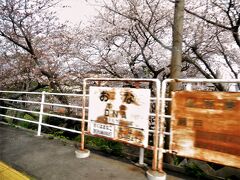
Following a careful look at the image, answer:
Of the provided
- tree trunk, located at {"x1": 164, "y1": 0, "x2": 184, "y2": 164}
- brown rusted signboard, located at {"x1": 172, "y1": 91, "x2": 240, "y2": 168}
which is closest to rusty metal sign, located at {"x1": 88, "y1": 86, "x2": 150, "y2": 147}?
brown rusted signboard, located at {"x1": 172, "y1": 91, "x2": 240, "y2": 168}

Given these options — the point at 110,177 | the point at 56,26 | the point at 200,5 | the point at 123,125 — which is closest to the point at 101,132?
the point at 123,125

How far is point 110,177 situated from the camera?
4.25 metres

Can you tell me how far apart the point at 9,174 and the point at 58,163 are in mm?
872

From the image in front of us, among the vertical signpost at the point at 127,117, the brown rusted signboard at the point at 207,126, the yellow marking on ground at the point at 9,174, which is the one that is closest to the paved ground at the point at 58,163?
the yellow marking on ground at the point at 9,174

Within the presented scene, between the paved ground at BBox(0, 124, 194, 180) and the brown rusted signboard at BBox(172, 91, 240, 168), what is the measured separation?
0.78 meters

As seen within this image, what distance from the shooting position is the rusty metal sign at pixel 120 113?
4309 mm

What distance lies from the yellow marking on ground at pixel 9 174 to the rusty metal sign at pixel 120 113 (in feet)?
4.85

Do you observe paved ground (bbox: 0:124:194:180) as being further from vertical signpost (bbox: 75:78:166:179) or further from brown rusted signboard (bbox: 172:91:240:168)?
brown rusted signboard (bbox: 172:91:240:168)

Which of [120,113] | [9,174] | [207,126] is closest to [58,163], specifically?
[9,174]

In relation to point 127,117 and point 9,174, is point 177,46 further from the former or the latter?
point 9,174

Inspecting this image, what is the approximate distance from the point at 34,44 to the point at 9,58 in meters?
1.68

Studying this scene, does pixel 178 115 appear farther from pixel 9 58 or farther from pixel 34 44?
pixel 9 58

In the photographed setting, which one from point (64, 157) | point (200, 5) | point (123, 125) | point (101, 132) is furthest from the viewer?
point (200, 5)

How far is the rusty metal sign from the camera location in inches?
170
